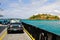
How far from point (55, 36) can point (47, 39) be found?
6.01 feet

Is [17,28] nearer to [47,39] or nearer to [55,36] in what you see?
[47,39]

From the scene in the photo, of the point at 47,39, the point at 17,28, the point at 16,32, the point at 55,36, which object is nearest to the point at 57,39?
the point at 55,36

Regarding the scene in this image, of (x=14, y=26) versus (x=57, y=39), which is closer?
(x=57, y=39)

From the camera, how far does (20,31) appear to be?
2797 cm

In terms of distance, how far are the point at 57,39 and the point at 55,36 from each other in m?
0.37

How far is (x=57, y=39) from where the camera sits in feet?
30.7

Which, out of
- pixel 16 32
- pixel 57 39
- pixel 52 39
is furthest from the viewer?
pixel 16 32

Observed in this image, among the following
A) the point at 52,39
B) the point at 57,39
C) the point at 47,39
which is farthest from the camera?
the point at 47,39

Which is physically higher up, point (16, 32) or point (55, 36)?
point (55, 36)

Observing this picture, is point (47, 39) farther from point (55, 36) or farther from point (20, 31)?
point (20, 31)

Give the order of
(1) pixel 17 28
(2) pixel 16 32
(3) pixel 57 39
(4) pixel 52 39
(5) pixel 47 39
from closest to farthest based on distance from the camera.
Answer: (3) pixel 57 39 → (4) pixel 52 39 → (5) pixel 47 39 → (1) pixel 17 28 → (2) pixel 16 32

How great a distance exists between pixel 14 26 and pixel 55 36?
57.4ft

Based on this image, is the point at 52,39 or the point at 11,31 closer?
A: the point at 52,39

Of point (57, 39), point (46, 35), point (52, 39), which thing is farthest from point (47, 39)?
point (57, 39)
